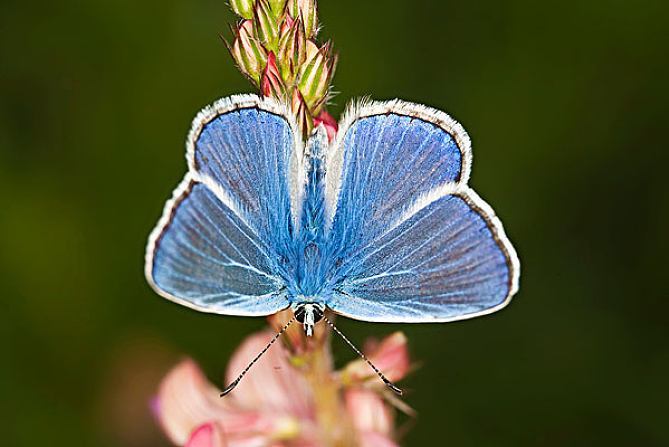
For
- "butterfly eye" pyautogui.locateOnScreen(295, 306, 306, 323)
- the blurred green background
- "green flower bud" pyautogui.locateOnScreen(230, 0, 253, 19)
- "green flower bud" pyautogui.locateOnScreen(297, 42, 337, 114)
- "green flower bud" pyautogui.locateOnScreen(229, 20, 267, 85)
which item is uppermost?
"green flower bud" pyautogui.locateOnScreen(230, 0, 253, 19)

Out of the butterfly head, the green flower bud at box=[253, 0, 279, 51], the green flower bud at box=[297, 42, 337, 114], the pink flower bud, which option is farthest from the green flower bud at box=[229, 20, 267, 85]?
the butterfly head

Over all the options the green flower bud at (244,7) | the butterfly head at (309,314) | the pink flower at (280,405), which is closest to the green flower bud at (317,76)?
the green flower bud at (244,7)

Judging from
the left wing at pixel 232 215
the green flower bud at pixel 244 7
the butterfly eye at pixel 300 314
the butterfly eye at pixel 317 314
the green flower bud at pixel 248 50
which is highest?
the green flower bud at pixel 244 7

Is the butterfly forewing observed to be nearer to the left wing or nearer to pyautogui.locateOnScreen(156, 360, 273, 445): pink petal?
the left wing

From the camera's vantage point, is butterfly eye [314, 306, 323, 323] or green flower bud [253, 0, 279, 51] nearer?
green flower bud [253, 0, 279, 51]

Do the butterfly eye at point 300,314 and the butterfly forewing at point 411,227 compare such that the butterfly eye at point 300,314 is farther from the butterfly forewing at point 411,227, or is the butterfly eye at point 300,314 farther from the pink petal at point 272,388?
the pink petal at point 272,388

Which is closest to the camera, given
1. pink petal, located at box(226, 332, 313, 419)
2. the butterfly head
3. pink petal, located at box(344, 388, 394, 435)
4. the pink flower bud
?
the butterfly head
